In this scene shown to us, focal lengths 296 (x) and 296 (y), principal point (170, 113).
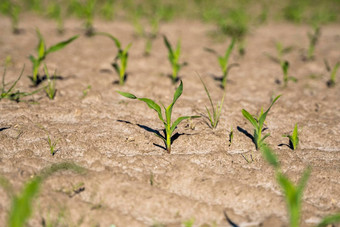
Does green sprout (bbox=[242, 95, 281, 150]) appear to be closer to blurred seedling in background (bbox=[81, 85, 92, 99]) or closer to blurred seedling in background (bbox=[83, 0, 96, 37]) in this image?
blurred seedling in background (bbox=[81, 85, 92, 99])

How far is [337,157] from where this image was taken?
1836 mm

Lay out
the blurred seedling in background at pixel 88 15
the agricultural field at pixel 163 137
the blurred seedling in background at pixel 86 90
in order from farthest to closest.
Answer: the blurred seedling in background at pixel 88 15 < the blurred seedling in background at pixel 86 90 < the agricultural field at pixel 163 137

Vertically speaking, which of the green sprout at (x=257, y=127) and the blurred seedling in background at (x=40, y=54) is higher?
the blurred seedling in background at (x=40, y=54)

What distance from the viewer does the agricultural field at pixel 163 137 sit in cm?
137

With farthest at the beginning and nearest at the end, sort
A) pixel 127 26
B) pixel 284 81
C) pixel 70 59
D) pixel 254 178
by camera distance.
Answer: pixel 127 26, pixel 70 59, pixel 284 81, pixel 254 178

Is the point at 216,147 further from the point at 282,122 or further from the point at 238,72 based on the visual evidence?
the point at 238,72

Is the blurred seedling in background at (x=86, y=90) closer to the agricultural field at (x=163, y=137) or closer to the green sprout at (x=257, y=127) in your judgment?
the agricultural field at (x=163, y=137)

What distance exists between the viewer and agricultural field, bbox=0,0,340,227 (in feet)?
4.50

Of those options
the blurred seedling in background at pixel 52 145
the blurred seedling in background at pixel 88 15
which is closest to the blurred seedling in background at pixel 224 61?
the blurred seedling in background at pixel 52 145

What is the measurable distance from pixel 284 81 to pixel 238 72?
0.47 meters

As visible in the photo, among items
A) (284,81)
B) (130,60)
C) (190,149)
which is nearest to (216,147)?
(190,149)

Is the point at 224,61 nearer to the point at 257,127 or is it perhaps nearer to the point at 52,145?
the point at 257,127

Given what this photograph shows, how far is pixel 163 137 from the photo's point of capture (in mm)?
1903

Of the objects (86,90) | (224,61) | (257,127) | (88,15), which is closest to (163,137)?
(257,127)
